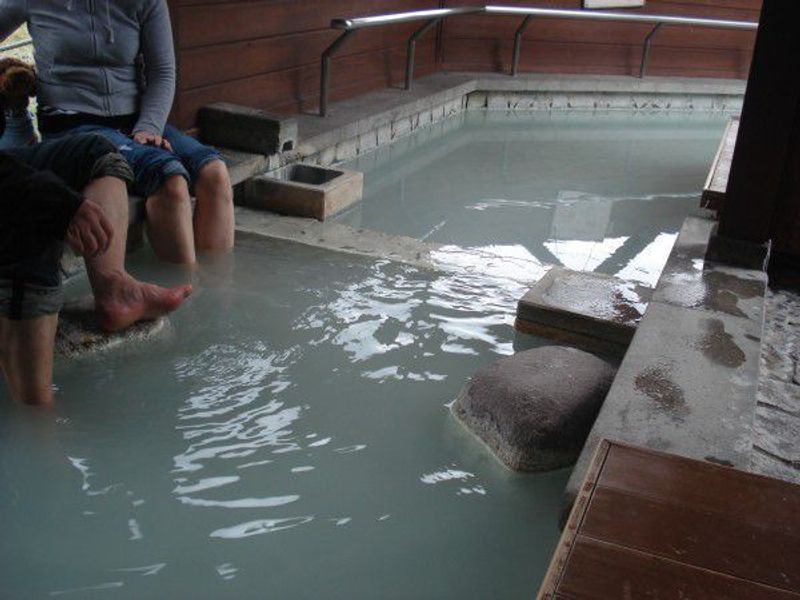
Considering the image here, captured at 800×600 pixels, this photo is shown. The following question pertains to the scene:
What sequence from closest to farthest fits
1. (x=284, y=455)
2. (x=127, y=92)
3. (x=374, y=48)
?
(x=284, y=455) → (x=127, y=92) → (x=374, y=48)

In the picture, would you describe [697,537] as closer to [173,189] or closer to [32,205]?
[32,205]

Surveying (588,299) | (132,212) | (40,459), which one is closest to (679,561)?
(40,459)

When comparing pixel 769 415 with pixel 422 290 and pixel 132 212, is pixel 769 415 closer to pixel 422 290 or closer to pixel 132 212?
pixel 422 290

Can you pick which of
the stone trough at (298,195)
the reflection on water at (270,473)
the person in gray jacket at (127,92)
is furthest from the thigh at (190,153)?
the stone trough at (298,195)

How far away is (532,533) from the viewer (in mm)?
2312

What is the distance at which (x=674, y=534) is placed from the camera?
1.53 meters

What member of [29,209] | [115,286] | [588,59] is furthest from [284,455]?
[588,59]

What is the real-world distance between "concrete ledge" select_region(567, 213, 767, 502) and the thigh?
2.00m

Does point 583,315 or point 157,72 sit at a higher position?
point 157,72

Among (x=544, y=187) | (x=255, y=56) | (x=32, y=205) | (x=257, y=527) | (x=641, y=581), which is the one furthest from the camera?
(x=544, y=187)

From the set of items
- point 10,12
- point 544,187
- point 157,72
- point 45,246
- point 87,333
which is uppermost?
point 10,12

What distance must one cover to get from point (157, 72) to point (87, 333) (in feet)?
4.36

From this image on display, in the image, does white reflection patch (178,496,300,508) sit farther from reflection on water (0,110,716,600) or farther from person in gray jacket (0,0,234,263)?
person in gray jacket (0,0,234,263)

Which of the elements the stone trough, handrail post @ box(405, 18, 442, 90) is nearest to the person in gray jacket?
the stone trough
